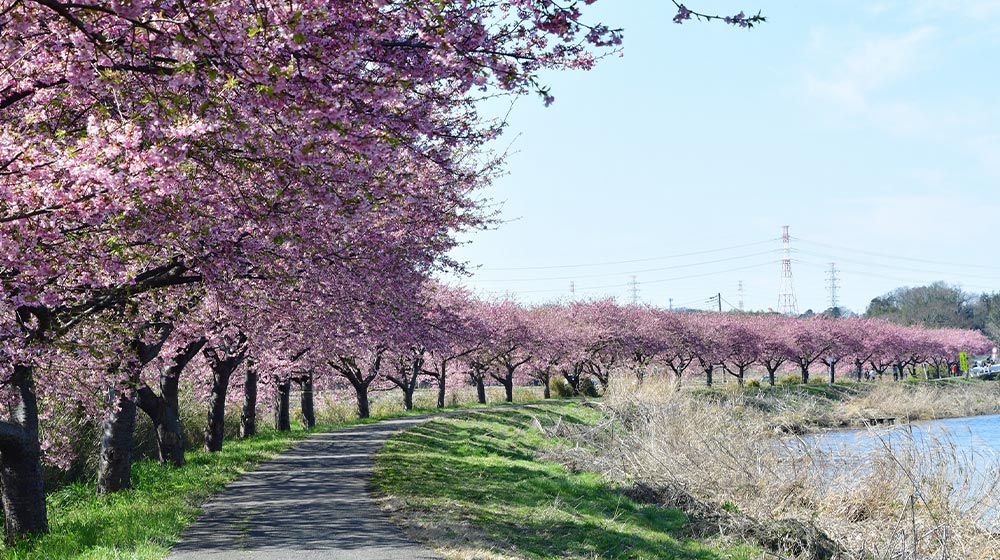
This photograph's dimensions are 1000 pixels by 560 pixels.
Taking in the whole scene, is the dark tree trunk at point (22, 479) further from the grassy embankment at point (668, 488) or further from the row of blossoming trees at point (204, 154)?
the grassy embankment at point (668, 488)

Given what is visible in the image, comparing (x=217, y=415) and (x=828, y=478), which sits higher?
(x=217, y=415)

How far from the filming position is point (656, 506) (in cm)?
1617

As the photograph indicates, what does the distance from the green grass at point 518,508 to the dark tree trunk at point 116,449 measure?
475 centimetres

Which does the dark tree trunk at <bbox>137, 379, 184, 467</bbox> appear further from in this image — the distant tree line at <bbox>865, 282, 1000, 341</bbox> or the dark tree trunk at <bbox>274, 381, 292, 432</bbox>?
the distant tree line at <bbox>865, 282, 1000, 341</bbox>

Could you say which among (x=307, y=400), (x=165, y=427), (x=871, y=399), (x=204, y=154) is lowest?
(x=871, y=399)

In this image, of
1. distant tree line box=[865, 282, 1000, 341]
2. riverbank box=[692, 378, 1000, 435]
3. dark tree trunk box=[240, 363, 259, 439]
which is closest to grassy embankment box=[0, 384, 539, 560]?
dark tree trunk box=[240, 363, 259, 439]

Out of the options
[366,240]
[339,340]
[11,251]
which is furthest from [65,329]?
[339,340]

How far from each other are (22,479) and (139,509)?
170 cm

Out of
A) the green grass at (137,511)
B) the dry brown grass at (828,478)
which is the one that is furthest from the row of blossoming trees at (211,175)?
the dry brown grass at (828,478)

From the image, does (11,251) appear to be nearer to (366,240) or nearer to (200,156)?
(200,156)

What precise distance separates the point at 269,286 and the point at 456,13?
7.21 m

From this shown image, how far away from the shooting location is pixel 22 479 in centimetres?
1182

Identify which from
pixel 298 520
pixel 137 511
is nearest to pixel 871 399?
pixel 298 520

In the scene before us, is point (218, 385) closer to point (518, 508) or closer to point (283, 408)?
point (283, 408)
